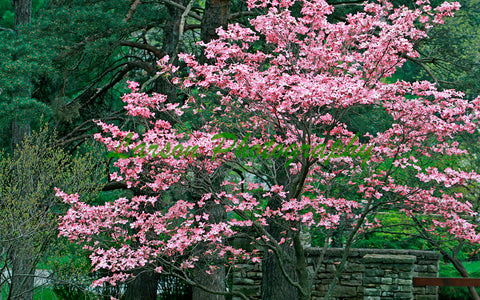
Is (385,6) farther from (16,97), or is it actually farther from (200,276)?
(16,97)

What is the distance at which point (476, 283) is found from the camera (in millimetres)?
6980

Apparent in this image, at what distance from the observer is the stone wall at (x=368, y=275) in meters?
7.23

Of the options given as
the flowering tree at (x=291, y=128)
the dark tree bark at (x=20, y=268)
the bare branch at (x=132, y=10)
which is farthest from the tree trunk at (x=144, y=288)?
the bare branch at (x=132, y=10)

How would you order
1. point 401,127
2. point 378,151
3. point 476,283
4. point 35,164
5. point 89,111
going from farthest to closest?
point 89,111, point 35,164, point 476,283, point 378,151, point 401,127

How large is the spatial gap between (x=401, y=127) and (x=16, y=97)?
658 centimetres

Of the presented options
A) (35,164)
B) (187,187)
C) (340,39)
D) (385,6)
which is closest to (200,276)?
(187,187)

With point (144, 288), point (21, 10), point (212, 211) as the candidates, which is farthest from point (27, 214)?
point (21, 10)

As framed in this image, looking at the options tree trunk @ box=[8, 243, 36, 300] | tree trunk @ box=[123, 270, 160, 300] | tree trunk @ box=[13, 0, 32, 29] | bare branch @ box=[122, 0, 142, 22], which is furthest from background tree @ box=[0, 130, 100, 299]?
tree trunk @ box=[13, 0, 32, 29]

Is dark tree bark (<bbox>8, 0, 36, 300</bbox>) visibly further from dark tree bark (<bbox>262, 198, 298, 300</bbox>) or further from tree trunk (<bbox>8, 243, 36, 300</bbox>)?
dark tree bark (<bbox>262, 198, 298, 300</bbox>)

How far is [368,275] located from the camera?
7.41 meters

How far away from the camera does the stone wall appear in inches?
285

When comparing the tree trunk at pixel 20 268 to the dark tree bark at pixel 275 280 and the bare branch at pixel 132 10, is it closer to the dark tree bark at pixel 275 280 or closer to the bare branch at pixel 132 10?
the dark tree bark at pixel 275 280

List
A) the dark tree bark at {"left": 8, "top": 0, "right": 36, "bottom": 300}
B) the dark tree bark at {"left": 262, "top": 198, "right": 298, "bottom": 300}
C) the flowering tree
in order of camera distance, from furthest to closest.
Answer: the dark tree bark at {"left": 262, "top": 198, "right": 298, "bottom": 300} < the dark tree bark at {"left": 8, "top": 0, "right": 36, "bottom": 300} < the flowering tree

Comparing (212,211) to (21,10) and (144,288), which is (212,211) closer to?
(144,288)
